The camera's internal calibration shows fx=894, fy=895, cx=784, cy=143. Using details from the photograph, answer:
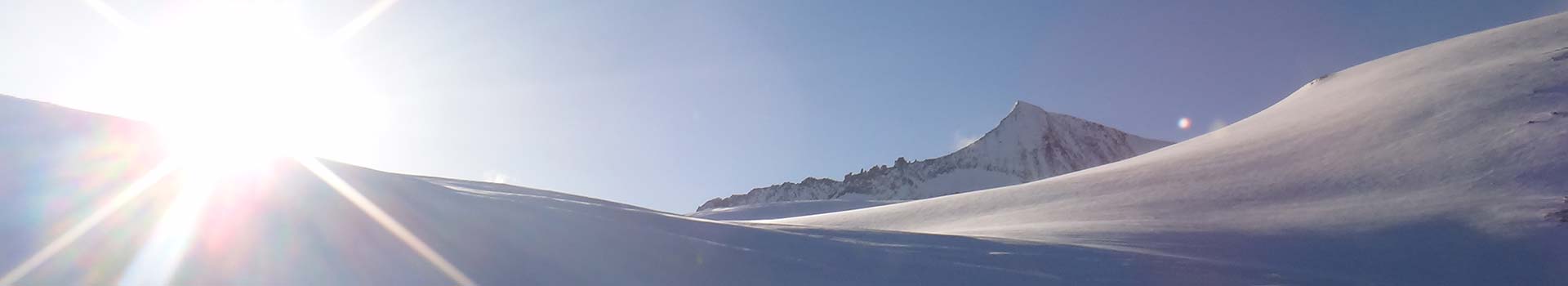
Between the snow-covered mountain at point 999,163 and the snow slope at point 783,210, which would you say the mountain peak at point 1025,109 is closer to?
the snow-covered mountain at point 999,163

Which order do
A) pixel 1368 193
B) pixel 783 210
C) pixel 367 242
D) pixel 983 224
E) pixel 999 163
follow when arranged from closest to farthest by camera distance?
pixel 367 242
pixel 1368 193
pixel 983 224
pixel 783 210
pixel 999 163

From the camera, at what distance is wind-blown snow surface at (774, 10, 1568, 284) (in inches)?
541

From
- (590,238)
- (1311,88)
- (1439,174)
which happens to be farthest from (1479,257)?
(1311,88)

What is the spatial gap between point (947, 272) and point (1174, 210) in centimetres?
967

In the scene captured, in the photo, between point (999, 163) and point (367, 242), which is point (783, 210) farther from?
point (999, 163)

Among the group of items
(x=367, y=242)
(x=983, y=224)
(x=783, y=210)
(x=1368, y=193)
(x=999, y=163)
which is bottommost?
(x=367, y=242)

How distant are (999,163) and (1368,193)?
145335 mm

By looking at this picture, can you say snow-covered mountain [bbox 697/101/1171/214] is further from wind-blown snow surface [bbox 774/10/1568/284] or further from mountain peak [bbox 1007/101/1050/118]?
wind-blown snow surface [bbox 774/10/1568/284]

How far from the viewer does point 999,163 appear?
160625 mm

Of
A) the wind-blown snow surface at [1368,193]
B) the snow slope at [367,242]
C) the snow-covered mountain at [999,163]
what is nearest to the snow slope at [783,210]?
the wind-blown snow surface at [1368,193]

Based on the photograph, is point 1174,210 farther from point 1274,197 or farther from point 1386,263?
point 1386,263

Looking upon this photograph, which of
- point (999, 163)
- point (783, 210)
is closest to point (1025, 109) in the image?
point (999, 163)

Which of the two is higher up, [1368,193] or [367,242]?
[1368,193]

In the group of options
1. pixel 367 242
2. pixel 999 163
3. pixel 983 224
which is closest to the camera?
pixel 367 242
